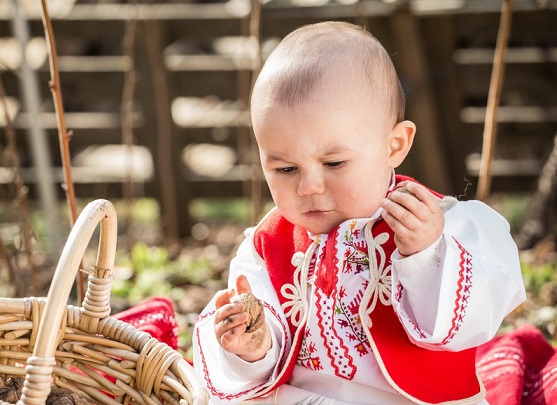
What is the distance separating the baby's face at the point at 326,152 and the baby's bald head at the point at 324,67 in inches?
0.7

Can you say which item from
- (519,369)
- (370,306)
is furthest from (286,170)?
(519,369)

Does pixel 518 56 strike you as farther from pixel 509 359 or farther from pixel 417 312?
pixel 417 312

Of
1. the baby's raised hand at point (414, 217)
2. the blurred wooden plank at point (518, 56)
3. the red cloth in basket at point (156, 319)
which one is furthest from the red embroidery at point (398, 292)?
the blurred wooden plank at point (518, 56)

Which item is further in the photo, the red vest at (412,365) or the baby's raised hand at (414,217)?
the red vest at (412,365)

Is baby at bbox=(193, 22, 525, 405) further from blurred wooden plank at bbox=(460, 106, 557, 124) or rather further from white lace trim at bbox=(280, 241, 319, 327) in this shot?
blurred wooden plank at bbox=(460, 106, 557, 124)

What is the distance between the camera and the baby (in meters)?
1.75

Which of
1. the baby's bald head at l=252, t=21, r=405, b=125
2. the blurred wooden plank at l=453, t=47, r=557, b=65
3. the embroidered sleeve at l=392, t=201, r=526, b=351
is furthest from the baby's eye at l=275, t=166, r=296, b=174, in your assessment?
the blurred wooden plank at l=453, t=47, r=557, b=65

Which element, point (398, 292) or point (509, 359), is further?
point (509, 359)

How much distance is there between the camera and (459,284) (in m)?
1.73

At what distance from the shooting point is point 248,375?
194 cm

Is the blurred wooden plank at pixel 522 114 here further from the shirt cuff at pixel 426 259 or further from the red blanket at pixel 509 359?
the shirt cuff at pixel 426 259

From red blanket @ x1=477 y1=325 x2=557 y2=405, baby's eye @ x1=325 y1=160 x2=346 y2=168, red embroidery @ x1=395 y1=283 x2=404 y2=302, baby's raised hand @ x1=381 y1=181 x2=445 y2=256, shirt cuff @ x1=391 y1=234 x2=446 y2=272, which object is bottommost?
red blanket @ x1=477 y1=325 x2=557 y2=405

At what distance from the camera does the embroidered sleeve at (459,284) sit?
1729mm

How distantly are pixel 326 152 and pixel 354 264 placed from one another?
0.27 meters
